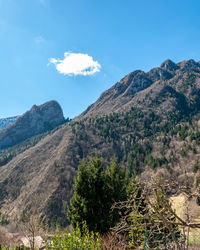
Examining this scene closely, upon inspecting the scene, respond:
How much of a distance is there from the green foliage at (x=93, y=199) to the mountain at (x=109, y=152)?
29483 millimetres

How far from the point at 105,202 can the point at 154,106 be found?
170m

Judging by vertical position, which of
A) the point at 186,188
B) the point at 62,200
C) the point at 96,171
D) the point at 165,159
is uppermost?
the point at 186,188

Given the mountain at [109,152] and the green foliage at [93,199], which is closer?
the green foliage at [93,199]

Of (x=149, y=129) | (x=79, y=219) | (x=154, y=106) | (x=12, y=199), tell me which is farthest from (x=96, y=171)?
(x=154, y=106)

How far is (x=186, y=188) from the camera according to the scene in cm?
328

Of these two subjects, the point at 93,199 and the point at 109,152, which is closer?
the point at 93,199

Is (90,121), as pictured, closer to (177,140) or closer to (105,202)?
(177,140)

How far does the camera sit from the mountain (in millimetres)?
76750

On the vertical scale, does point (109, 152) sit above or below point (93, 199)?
below

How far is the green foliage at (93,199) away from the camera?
16.1 meters

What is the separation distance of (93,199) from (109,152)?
335 ft

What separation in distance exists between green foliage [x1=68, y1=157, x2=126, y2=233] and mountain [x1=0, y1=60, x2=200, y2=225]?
96.7ft

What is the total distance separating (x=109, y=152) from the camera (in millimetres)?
117688

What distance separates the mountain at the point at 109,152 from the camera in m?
76.8
